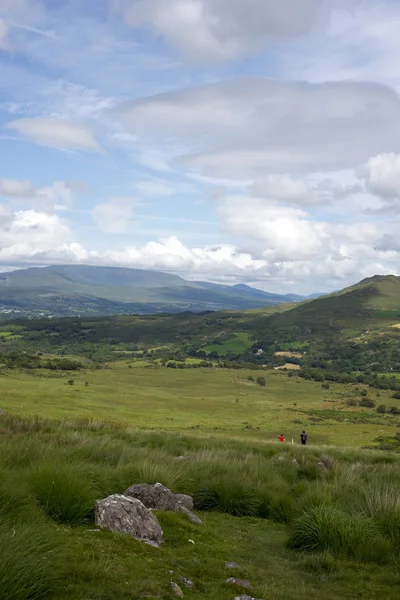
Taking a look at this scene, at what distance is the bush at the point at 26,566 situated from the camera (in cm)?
457

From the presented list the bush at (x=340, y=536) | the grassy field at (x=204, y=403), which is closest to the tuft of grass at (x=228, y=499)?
the bush at (x=340, y=536)

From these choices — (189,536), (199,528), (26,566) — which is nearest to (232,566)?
(189,536)

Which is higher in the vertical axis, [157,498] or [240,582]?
[240,582]

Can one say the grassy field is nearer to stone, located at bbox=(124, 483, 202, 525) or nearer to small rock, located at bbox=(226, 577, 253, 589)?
stone, located at bbox=(124, 483, 202, 525)

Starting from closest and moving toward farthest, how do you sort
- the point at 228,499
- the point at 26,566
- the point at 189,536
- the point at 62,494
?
the point at 26,566 → the point at 62,494 → the point at 189,536 → the point at 228,499

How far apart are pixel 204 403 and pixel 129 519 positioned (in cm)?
7428

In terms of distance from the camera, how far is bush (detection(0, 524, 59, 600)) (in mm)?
4566

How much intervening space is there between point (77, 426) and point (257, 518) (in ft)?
40.5

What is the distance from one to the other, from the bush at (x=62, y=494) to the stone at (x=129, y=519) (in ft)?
1.02

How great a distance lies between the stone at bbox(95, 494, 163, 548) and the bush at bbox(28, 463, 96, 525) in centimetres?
31

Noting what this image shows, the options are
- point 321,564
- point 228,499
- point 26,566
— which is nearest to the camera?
point 26,566

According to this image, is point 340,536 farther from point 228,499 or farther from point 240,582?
point 228,499

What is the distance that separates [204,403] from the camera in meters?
80.1

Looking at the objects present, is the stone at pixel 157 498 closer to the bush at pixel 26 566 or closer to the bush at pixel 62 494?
the bush at pixel 62 494
